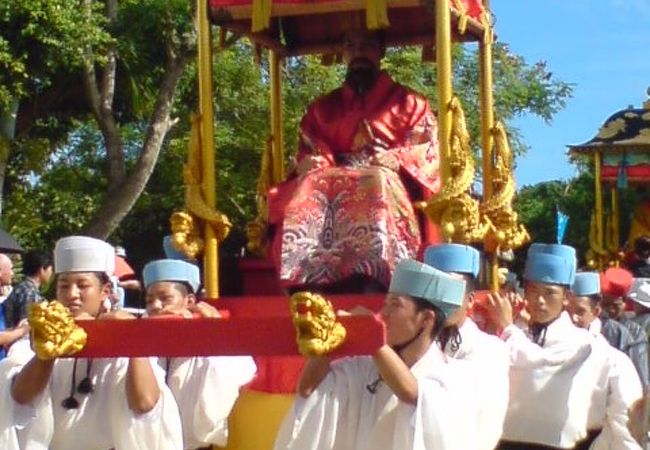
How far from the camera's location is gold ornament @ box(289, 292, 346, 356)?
4.07m

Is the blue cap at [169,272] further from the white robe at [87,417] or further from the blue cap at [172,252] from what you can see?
the blue cap at [172,252]

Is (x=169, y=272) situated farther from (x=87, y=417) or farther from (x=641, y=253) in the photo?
(x=641, y=253)

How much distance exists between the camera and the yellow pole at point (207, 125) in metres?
7.50

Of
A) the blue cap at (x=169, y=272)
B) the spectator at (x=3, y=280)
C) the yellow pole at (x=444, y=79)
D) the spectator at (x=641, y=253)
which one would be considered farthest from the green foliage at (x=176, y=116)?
the blue cap at (x=169, y=272)

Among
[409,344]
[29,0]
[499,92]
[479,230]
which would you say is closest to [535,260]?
[479,230]

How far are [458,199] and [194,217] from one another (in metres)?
1.44

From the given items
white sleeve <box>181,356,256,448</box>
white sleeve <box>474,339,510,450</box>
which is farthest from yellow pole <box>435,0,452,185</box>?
white sleeve <box>474,339,510,450</box>

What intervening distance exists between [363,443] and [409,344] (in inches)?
13.0

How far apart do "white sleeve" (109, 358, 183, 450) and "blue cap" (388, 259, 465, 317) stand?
3.04 ft

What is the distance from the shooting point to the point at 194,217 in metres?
7.52

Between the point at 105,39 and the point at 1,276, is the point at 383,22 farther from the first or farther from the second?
the point at 105,39

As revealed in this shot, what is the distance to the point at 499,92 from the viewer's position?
68.0 feet

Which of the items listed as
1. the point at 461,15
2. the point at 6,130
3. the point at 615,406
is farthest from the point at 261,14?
the point at 6,130

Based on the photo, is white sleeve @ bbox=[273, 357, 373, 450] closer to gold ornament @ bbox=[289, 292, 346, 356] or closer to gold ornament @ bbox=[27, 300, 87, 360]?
gold ornament @ bbox=[289, 292, 346, 356]
